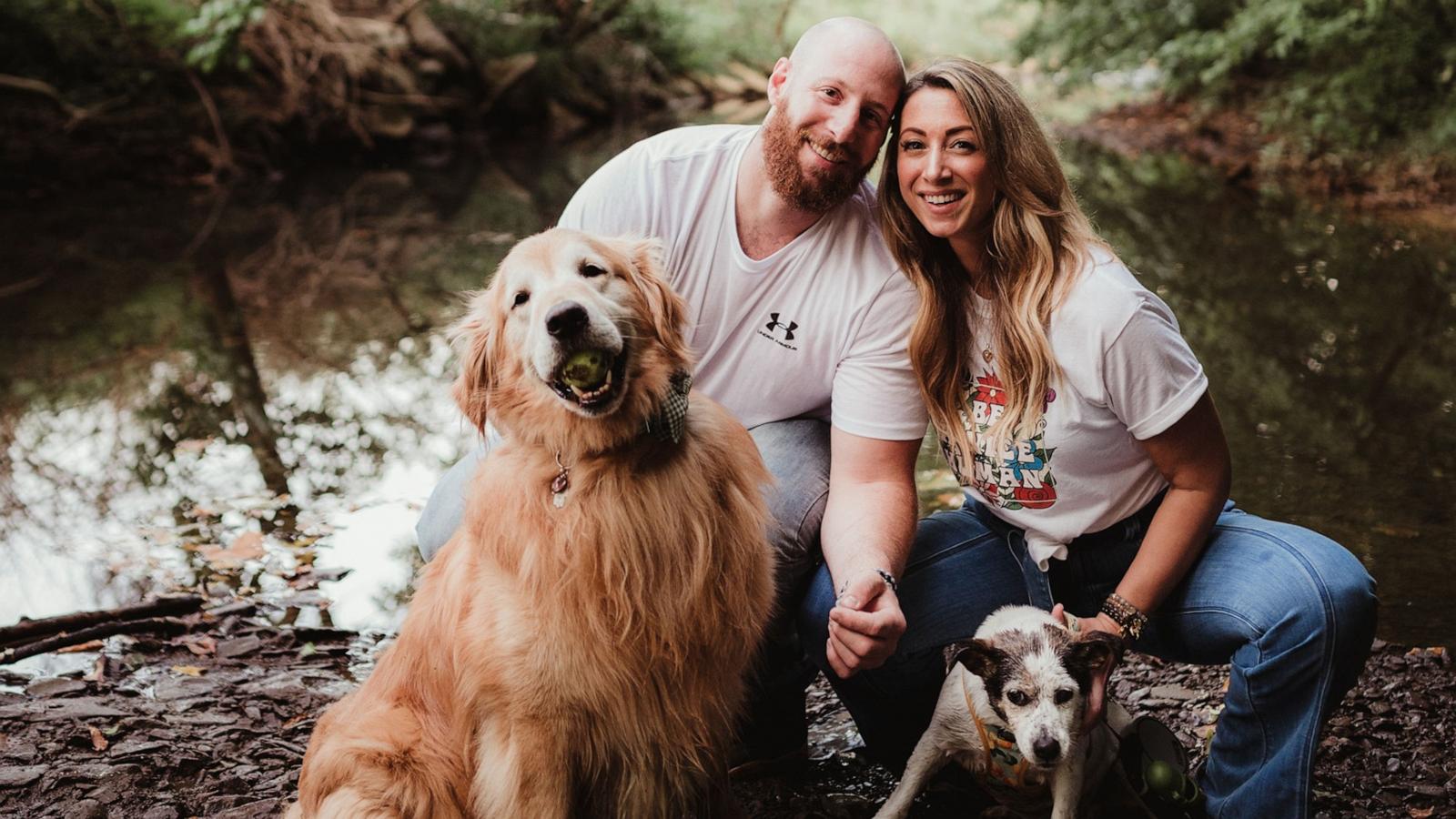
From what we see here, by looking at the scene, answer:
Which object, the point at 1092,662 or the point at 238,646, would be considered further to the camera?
the point at 238,646

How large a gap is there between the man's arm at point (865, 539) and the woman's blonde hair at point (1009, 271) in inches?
7.3

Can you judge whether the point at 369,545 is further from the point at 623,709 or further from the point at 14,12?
the point at 14,12

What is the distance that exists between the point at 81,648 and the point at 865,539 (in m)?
2.61

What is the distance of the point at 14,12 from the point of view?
12312mm

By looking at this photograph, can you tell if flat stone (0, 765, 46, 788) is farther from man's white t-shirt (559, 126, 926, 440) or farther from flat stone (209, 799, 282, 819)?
man's white t-shirt (559, 126, 926, 440)

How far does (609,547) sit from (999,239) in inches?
45.8

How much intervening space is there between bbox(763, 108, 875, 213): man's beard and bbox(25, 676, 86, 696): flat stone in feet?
8.34

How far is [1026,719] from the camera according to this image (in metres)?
2.38

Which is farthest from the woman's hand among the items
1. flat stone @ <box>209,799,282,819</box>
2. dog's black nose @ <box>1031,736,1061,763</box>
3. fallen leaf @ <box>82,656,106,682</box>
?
fallen leaf @ <box>82,656,106,682</box>

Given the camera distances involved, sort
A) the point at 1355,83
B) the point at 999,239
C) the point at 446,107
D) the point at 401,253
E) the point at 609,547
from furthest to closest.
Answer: the point at 446,107
the point at 1355,83
the point at 401,253
the point at 999,239
the point at 609,547

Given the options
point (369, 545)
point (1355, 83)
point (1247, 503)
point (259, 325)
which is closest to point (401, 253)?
point (259, 325)

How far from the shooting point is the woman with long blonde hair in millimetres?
2445

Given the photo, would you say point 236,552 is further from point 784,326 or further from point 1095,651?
point 1095,651

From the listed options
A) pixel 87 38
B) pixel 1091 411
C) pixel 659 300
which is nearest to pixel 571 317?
pixel 659 300
